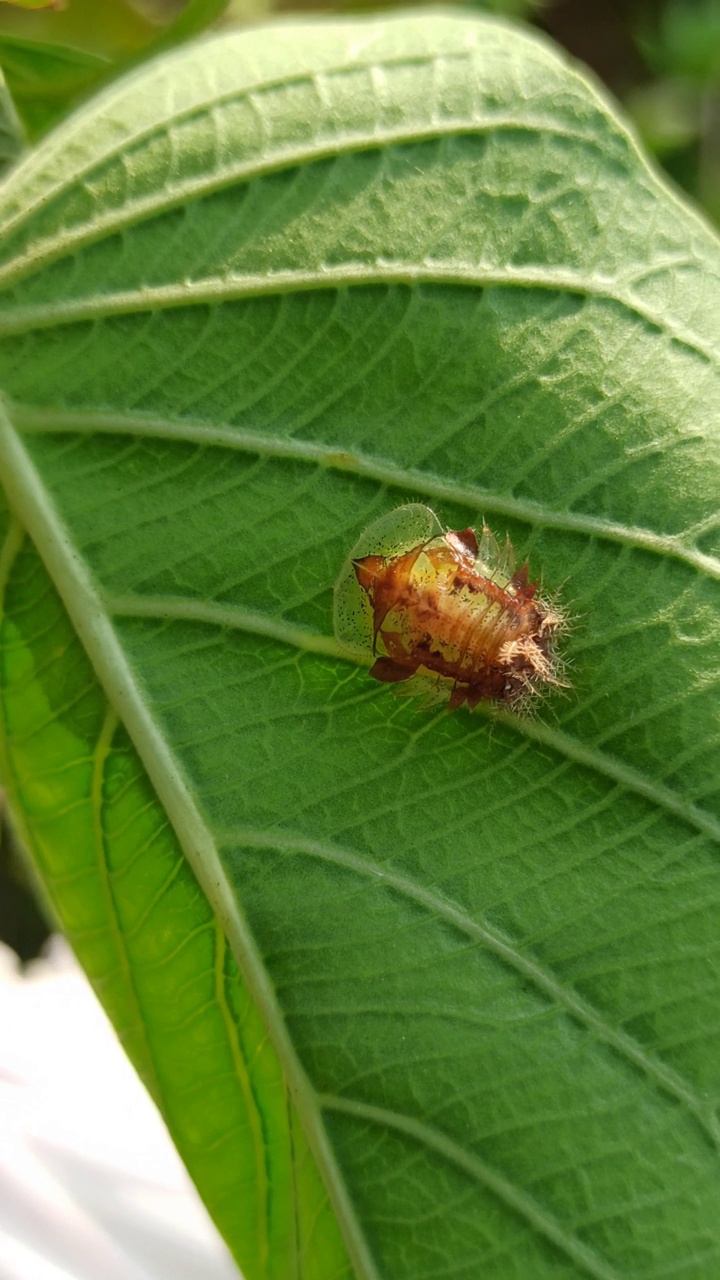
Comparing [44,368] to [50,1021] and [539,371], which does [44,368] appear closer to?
[539,371]

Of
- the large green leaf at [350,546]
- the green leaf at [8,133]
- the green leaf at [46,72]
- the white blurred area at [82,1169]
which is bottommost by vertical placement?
the white blurred area at [82,1169]

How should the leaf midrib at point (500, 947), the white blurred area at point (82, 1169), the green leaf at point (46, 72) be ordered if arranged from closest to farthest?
1. the leaf midrib at point (500, 947)
2. the green leaf at point (46, 72)
3. the white blurred area at point (82, 1169)

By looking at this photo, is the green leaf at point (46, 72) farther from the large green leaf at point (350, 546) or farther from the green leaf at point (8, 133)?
the large green leaf at point (350, 546)

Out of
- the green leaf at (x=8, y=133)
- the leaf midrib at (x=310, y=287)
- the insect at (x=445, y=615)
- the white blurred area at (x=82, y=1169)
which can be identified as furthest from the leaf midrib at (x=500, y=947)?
the white blurred area at (x=82, y=1169)

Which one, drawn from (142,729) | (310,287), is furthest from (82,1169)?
(310,287)

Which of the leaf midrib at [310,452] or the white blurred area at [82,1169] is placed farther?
the white blurred area at [82,1169]
